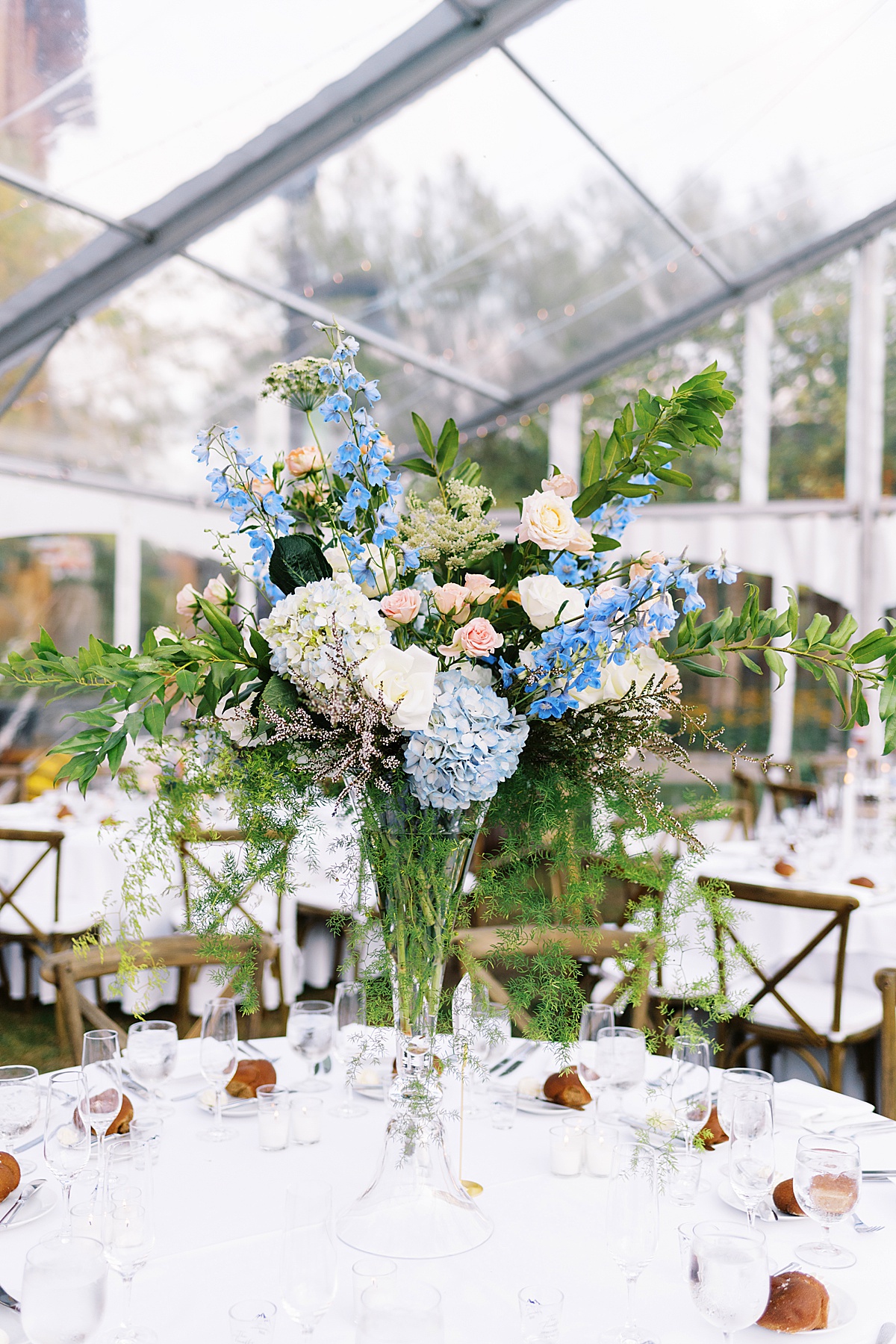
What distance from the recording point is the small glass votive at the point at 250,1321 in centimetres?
102

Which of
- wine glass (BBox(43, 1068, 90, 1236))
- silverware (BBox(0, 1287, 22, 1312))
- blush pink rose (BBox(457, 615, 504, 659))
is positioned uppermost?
blush pink rose (BBox(457, 615, 504, 659))

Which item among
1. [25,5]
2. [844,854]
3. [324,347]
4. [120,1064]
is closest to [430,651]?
[120,1064]

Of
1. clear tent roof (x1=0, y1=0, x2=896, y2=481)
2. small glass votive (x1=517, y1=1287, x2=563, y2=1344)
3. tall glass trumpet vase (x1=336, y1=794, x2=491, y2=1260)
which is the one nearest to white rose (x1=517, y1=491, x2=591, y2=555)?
tall glass trumpet vase (x1=336, y1=794, x2=491, y2=1260)

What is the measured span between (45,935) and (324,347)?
337 cm

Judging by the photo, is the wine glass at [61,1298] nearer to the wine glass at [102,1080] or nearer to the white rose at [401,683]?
the wine glass at [102,1080]

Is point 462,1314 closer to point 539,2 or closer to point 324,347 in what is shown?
point 539,2

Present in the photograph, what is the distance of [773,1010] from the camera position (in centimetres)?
345

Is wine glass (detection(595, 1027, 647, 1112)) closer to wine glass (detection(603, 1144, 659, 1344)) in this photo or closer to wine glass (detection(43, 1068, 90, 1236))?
wine glass (detection(603, 1144, 659, 1344))

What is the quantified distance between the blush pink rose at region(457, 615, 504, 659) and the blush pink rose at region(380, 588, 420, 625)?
0.05 m

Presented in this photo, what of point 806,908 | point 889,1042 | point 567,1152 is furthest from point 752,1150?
point 806,908

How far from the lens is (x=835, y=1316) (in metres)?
1.13

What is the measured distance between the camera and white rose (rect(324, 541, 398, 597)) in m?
1.24

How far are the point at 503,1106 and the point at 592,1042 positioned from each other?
0.23m

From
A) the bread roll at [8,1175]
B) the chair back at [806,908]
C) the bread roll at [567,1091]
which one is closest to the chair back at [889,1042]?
the chair back at [806,908]
